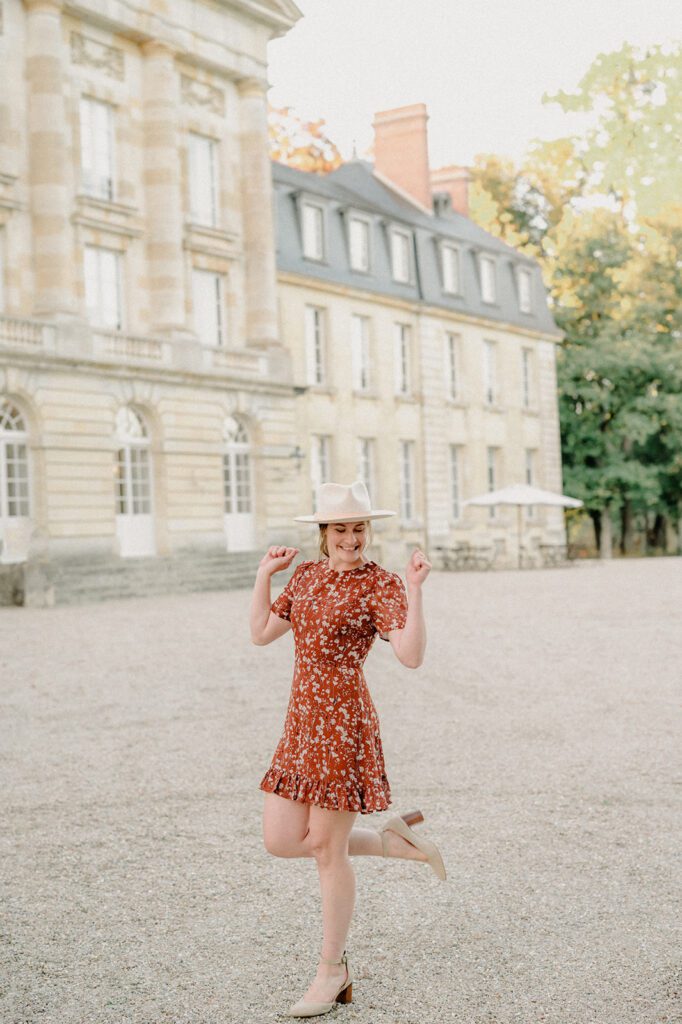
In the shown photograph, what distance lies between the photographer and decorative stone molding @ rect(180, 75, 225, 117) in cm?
2908

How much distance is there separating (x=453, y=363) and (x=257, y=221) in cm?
1045

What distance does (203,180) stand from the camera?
97.3ft

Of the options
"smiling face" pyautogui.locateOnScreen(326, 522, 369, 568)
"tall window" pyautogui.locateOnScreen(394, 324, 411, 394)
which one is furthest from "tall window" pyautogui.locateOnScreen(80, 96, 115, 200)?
"smiling face" pyautogui.locateOnScreen(326, 522, 369, 568)

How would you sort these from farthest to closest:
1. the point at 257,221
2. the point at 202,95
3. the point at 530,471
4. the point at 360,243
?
1. the point at 530,471
2. the point at 360,243
3. the point at 257,221
4. the point at 202,95

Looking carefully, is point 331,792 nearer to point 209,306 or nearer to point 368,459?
point 209,306

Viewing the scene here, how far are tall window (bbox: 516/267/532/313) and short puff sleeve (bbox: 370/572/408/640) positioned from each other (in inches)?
1518

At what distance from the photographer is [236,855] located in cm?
577

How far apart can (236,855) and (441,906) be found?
1.13 meters

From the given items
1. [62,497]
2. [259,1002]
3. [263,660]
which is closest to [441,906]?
[259,1002]

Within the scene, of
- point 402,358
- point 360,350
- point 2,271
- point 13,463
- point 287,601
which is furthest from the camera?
point 402,358

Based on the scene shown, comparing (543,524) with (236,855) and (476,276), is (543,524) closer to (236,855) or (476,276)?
(476,276)

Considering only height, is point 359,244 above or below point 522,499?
above

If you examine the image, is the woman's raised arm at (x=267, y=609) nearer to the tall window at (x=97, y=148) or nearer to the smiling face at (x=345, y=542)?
the smiling face at (x=345, y=542)

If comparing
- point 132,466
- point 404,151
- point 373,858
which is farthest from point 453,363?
point 373,858
